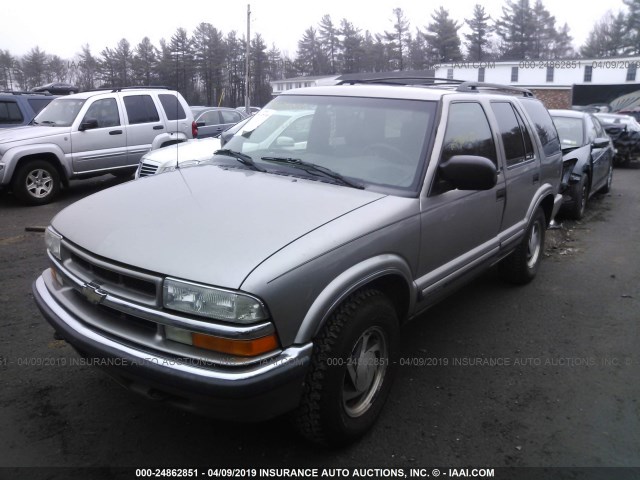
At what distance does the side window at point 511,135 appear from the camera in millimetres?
4195

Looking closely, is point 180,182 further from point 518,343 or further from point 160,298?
point 518,343

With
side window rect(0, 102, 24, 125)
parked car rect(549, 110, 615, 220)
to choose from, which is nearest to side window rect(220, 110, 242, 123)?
side window rect(0, 102, 24, 125)

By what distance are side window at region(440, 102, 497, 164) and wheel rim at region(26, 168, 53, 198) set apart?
7768 millimetres

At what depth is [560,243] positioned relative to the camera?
23.1ft

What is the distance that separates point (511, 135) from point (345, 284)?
263 centimetres

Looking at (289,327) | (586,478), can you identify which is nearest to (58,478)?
A: (289,327)

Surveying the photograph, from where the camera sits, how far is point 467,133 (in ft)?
11.9

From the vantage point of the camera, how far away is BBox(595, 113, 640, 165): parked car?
1565 cm

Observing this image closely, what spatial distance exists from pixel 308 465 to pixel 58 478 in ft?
4.03

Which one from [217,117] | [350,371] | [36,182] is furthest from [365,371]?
[217,117]

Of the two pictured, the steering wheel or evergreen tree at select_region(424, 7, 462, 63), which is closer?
the steering wheel

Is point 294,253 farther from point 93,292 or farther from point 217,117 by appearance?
point 217,117

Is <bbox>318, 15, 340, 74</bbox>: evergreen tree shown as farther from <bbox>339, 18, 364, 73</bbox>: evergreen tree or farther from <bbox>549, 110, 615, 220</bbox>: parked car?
<bbox>549, 110, 615, 220</bbox>: parked car

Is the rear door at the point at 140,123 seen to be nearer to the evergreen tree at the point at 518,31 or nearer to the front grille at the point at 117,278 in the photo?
the front grille at the point at 117,278
